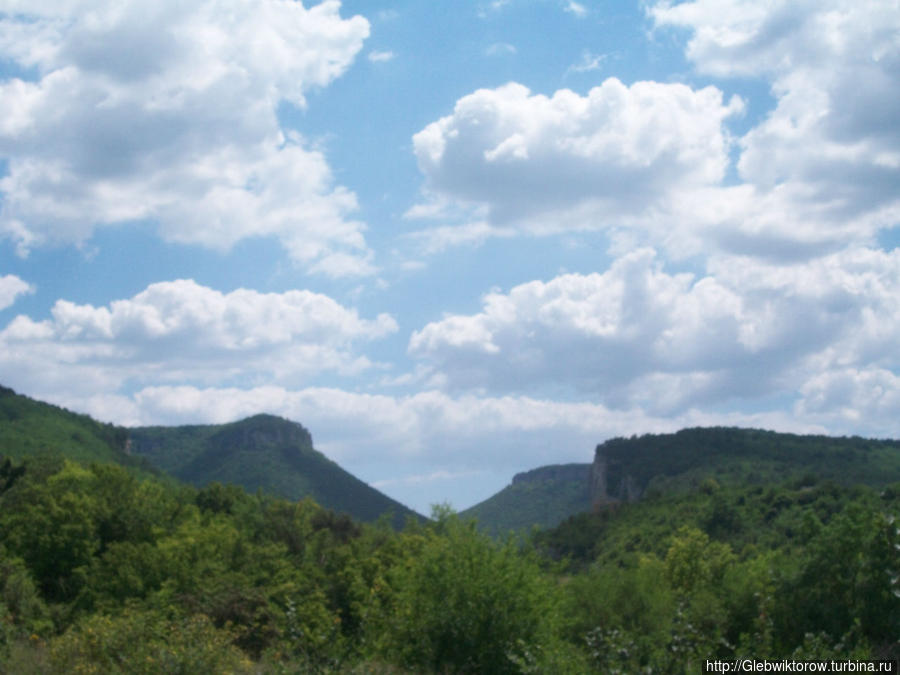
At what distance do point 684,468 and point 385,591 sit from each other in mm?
98178

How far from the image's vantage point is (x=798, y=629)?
17297 mm

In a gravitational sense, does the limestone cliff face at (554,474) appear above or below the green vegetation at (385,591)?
above

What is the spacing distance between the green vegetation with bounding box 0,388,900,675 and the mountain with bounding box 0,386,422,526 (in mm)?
36278

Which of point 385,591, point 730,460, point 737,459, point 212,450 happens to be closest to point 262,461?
point 212,450

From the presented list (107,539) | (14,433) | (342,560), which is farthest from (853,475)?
(14,433)

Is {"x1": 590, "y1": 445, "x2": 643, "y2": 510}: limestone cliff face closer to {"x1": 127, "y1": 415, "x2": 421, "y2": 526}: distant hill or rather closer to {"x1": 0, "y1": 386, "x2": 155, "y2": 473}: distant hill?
{"x1": 127, "y1": 415, "x2": 421, "y2": 526}: distant hill

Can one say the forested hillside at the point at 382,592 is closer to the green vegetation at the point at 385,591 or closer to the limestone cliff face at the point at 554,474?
the green vegetation at the point at 385,591

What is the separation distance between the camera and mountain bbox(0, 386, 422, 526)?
93700 millimetres

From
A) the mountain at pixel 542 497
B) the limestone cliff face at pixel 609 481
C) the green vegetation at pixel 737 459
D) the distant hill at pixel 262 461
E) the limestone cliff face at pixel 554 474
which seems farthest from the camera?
the limestone cliff face at pixel 554 474

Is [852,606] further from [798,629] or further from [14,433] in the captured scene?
[14,433]

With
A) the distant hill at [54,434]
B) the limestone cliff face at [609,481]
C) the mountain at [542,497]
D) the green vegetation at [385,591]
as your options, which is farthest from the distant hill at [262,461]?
the green vegetation at [385,591]

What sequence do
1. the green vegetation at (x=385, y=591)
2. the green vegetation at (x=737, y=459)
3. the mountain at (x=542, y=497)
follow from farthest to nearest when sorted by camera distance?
the mountain at (x=542, y=497), the green vegetation at (x=737, y=459), the green vegetation at (x=385, y=591)

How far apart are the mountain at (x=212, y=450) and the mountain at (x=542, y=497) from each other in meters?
27.3

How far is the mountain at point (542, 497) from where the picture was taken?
148500 mm
